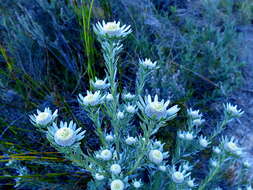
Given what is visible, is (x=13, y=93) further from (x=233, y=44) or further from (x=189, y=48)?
(x=233, y=44)

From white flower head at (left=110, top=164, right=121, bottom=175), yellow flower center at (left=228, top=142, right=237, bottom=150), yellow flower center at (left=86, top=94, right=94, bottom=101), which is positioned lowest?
white flower head at (left=110, top=164, right=121, bottom=175)

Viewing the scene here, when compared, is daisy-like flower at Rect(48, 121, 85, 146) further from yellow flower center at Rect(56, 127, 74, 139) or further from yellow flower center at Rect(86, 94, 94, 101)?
yellow flower center at Rect(86, 94, 94, 101)

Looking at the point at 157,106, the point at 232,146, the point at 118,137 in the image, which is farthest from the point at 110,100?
the point at 232,146

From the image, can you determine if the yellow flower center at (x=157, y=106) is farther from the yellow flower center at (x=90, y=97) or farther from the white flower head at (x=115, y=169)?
the white flower head at (x=115, y=169)

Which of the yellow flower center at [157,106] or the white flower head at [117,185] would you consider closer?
the yellow flower center at [157,106]

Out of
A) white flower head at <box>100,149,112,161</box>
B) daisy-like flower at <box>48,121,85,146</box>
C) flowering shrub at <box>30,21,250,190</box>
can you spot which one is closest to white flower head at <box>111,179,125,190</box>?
flowering shrub at <box>30,21,250,190</box>

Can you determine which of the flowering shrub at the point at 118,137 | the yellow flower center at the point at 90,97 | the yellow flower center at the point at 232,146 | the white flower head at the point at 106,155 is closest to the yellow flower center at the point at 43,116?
the flowering shrub at the point at 118,137

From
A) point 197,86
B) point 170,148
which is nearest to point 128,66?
point 197,86

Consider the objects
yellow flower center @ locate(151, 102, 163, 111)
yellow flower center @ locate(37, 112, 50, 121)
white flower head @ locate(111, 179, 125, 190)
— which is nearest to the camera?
yellow flower center @ locate(151, 102, 163, 111)

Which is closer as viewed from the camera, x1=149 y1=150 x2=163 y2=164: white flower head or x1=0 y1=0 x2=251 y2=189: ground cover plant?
x1=149 y1=150 x2=163 y2=164: white flower head
